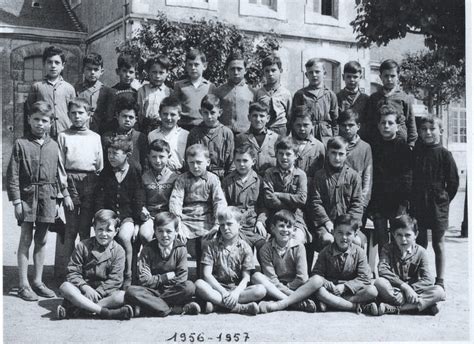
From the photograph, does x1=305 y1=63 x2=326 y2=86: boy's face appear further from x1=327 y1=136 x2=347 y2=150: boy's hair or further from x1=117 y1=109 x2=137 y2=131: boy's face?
x1=117 y1=109 x2=137 y2=131: boy's face

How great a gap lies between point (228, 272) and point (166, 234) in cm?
56

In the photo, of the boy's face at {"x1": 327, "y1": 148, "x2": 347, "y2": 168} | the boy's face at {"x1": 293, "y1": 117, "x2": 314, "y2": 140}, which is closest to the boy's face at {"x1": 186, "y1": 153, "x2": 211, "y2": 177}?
the boy's face at {"x1": 293, "y1": 117, "x2": 314, "y2": 140}

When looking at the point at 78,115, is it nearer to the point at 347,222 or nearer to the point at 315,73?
the point at 315,73

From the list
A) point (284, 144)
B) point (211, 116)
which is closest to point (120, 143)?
point (211, 116)

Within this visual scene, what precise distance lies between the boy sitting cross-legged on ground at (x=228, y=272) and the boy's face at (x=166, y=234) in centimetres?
31

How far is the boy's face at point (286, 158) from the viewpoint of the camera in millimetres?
4797

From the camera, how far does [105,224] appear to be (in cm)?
427

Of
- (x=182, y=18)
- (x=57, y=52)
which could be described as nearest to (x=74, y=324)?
(x=57, y=52)

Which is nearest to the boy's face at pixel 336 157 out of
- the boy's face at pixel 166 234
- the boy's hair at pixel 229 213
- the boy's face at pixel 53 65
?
the boy's hair at pixel 229 213

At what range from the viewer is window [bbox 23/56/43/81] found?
1434 cm

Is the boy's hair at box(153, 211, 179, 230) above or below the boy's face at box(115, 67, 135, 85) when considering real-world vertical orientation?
below

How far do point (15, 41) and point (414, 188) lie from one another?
473 inches

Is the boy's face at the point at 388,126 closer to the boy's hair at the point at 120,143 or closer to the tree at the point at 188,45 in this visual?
the boy's hair at the point at 120,143

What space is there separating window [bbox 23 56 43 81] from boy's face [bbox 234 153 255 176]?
11.1 m
